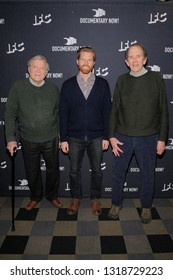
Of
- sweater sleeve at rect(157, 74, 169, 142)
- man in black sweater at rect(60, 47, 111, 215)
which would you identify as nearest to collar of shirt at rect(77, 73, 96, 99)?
man in black sweater at rect(60, 47, 111, 215)

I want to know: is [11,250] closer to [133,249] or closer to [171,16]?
[133,249]

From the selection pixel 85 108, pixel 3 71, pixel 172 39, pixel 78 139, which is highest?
pixel 172 39

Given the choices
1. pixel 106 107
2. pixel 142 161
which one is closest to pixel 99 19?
pixel 106 107

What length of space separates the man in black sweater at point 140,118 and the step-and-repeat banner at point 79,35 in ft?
2.13

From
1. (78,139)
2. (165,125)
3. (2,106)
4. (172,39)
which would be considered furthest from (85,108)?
(172,39)

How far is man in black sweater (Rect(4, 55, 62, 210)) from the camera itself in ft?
9.28

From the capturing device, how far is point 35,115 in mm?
2854

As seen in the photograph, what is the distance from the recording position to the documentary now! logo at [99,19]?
10.2 feet

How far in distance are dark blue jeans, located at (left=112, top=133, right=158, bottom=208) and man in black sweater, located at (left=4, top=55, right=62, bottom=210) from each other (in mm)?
740

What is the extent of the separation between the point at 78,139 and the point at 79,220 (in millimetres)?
898

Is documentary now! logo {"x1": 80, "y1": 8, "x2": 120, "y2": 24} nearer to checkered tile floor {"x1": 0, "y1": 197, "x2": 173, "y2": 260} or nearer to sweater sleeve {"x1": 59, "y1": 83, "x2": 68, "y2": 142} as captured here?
sweater sleeve {"x1": 59, "y1": 83, "x2": 68, "y2": 142}

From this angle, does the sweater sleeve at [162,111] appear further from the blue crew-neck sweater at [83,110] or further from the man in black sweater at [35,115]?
the man in black sweater at [35,115]

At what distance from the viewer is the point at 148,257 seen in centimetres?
232

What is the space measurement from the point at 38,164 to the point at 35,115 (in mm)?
594
